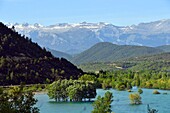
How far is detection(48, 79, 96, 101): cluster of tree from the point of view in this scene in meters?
108

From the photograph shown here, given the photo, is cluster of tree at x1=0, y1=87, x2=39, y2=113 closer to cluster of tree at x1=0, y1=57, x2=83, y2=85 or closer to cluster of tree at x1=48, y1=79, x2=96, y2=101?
cluster of tree at x1=48, y1=79, x2=96, y2=101

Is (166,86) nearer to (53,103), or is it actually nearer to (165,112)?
(53,103)

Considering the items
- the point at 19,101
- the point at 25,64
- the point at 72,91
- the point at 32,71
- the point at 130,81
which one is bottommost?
the point at 130,81

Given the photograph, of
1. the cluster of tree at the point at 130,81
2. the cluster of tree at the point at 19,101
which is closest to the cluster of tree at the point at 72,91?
the cluster of tree at the point at 130,81

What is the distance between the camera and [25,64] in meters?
156

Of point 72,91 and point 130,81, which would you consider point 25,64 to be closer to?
point 130,81

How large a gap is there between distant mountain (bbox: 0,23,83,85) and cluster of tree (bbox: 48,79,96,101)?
30.6 metres

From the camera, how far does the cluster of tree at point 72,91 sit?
354 feet

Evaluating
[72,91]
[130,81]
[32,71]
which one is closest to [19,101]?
[72,91]

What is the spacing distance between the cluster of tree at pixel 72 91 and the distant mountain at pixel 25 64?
30.6 metres

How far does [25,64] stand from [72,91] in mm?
51417

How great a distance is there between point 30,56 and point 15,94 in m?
140

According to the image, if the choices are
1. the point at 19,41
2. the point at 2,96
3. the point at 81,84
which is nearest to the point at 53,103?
the point at 81,84

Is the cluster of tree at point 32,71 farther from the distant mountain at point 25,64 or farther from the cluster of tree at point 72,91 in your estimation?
the cluster of tree at point 72,91
